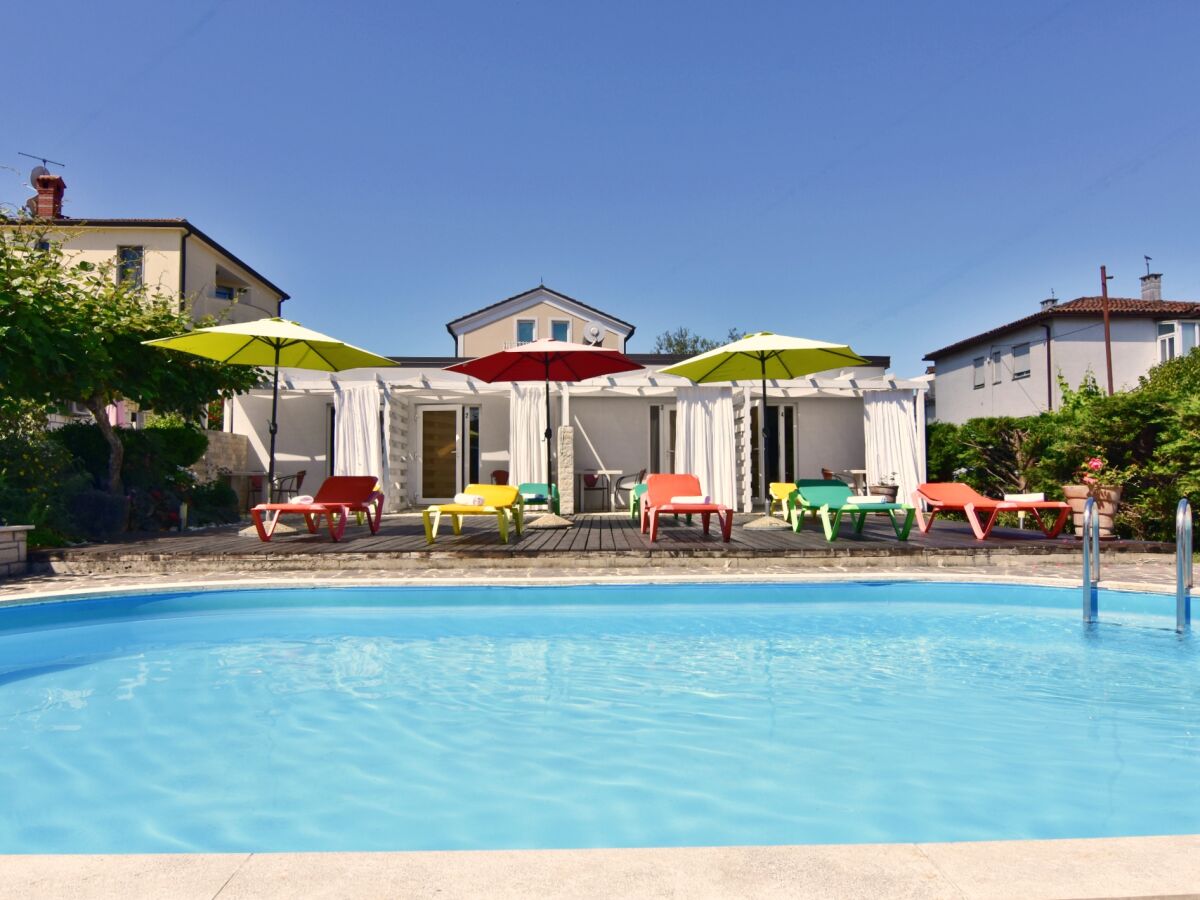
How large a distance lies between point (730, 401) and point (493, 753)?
10832mm

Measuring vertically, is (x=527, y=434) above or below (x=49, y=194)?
below

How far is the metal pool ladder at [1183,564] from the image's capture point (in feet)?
15.4

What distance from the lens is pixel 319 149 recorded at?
15.2 m

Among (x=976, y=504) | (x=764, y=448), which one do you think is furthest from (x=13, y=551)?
(x=976, y=504)

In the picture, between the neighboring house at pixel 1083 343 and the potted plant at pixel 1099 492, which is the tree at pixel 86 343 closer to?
the potted plant at pixel 1099 492

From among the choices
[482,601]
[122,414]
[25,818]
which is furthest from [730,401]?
[122,414]

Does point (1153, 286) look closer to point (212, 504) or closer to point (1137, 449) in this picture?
point (1137, 449)

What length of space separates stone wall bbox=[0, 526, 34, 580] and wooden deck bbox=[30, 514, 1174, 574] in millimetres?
134

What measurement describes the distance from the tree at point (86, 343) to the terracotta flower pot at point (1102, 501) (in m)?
11.9

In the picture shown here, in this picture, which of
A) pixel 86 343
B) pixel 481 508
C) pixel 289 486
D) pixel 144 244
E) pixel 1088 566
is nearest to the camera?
pixel 1088 566

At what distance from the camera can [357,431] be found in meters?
13.0

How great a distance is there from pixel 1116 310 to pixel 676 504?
81.2 feet

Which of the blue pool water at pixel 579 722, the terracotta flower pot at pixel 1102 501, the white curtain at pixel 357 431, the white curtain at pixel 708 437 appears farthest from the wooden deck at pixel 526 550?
the white curtain at pixel 708 437

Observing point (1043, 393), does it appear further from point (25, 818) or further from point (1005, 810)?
point (25, 818)
